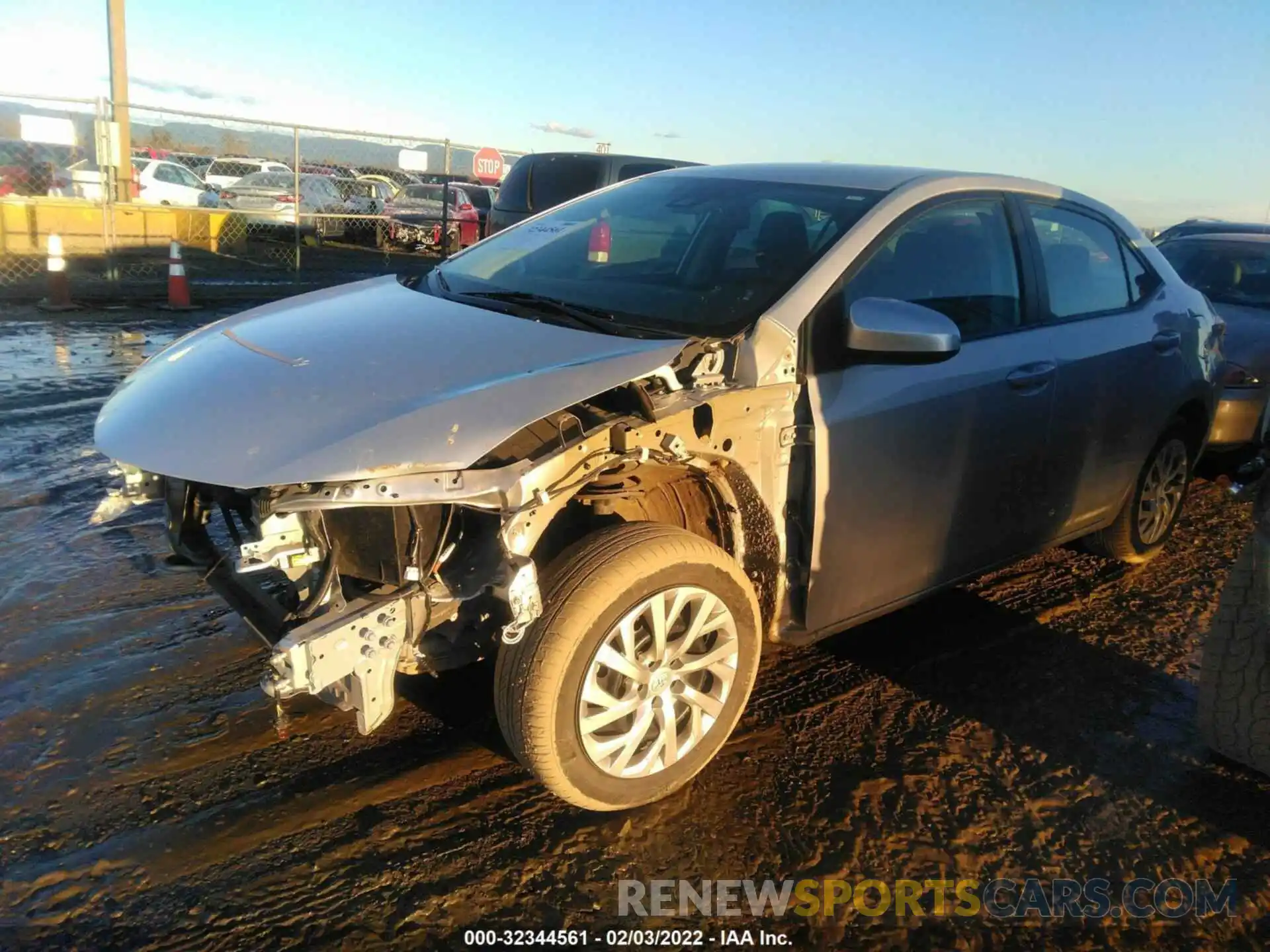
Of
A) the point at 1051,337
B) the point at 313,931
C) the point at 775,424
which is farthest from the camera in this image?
the point at 1051,337

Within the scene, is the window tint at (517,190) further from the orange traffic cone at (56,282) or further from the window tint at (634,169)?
the orange traffic cone at (56,282)

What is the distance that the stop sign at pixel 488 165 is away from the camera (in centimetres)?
1794

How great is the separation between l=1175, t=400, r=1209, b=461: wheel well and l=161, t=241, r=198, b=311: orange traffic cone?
10.2m

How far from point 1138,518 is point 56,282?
1067 centimetres

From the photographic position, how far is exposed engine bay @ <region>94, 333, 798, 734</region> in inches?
90.6

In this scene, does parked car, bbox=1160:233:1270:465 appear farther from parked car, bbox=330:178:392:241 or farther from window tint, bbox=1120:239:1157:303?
parked car, bbox=330:178:392:241

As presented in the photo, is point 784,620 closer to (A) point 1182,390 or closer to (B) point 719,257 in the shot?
(B) point 719,257

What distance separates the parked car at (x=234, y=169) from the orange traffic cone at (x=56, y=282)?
13454 mm

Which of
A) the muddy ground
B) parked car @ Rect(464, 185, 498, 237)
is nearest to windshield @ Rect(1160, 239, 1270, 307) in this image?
the muddy ground

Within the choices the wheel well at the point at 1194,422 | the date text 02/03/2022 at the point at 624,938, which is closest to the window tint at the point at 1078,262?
the wheel well at the point at 1194,422

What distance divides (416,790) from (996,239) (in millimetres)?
2854

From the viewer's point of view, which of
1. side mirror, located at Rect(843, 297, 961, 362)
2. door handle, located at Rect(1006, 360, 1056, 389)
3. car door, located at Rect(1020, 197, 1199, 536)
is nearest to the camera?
side mirror, located at Rect(843, 297, 961, 362)

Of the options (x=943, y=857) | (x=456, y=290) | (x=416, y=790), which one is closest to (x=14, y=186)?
(x=456, y=290)

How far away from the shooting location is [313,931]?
2.26m
